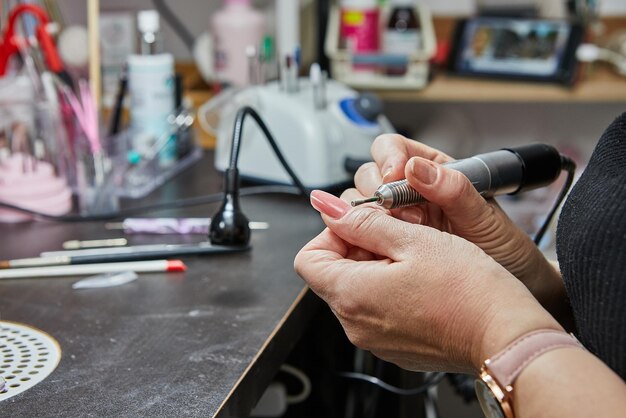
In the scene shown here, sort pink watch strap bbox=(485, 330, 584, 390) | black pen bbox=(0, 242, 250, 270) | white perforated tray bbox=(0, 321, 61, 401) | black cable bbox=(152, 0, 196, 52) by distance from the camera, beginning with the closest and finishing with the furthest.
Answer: pink watch strap bbox=(485, 330, 584, 390) → white perforated tray bbox=(0, 321, 61, 401) → black pen bbox=(0, 242, 250, 270) → black cable bbox=(152, 0, 196, 52)

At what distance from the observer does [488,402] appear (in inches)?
23.8

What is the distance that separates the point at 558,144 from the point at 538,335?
4.72 ft

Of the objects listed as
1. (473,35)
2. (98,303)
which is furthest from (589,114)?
(98,303)

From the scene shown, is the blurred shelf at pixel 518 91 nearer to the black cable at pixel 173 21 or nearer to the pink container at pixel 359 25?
the pink container at pixel 359 25

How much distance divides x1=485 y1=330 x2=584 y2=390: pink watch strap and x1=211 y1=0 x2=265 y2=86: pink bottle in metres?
1.03

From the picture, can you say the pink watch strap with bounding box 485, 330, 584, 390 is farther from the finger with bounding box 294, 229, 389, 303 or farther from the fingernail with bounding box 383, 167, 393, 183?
the fingernail with bounding box 383, 167, 393, 183

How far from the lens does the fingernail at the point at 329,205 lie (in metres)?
0.69

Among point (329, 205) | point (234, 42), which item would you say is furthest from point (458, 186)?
point (234, 42)

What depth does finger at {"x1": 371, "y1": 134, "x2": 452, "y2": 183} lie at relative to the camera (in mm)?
764

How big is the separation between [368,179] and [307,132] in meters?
0.36

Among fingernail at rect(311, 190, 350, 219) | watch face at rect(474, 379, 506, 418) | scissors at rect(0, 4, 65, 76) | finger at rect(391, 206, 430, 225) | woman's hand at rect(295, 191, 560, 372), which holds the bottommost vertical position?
watch face at rect(474, 379, 506, 418)

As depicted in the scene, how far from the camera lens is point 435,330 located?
616 millimetres

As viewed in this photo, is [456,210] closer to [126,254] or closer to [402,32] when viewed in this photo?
[126,254]

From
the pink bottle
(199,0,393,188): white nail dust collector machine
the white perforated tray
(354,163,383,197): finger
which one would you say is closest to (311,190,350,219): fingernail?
(354,163,383,197): finger
